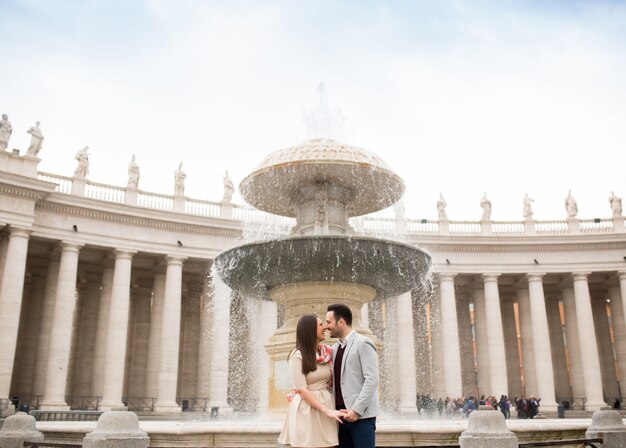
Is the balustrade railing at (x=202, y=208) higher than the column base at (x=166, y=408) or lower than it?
higher

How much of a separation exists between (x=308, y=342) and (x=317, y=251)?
31.4ft

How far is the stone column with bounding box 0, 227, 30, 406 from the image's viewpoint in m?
36.2

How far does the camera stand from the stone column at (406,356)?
4612 centimetres

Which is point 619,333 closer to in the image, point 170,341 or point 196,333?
point 196,333

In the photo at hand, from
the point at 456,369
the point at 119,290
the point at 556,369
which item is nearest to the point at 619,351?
the point at 556,369

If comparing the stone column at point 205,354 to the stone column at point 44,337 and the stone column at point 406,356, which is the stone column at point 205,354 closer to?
the stone column at point 44,337

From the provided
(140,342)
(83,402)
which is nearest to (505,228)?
(140,342)

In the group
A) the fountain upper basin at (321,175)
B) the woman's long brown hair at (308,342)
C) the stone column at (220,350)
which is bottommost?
the woman's long brown hair at (308,342)

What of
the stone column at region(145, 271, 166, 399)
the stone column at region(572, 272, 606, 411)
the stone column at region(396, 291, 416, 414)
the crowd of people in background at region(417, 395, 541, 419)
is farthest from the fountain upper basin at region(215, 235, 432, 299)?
the stone column at region(572, 272, 606, 411)

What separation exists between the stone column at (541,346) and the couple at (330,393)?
1725 inches

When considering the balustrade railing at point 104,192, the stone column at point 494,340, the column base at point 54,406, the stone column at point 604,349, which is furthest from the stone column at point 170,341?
the stone column at point 604,349

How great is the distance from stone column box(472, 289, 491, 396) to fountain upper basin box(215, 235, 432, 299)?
114ft

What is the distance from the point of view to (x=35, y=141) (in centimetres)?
4084

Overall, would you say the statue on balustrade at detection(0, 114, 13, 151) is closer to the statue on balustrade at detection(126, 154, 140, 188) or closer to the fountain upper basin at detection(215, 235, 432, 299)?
the statue on balustrade at detection(126, 154, 140, 188)
